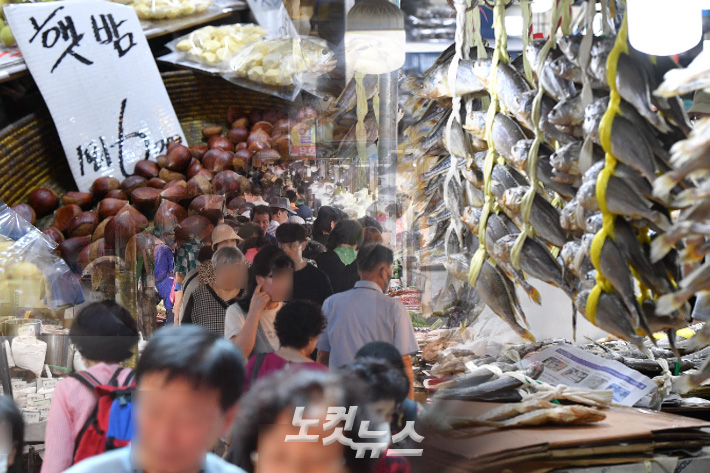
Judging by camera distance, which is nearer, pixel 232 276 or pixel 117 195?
pixel 232 276

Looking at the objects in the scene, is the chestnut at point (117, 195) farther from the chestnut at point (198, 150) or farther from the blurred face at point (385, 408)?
the blurred face at point (385, 408)

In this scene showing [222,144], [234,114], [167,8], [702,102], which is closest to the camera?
A: [702,102]

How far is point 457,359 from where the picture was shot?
4.14ft

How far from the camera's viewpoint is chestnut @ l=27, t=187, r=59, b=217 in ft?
5.65

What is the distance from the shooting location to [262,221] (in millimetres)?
1201

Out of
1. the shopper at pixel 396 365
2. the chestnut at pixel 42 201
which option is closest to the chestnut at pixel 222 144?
the chestnut at pixel 42 201

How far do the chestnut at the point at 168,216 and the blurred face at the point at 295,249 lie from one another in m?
A: 0.28

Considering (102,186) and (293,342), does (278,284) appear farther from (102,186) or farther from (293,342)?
(102,186)

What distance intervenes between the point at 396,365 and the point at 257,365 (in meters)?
0.21

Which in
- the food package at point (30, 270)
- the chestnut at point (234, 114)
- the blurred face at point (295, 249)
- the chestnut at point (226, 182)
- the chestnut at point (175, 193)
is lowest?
the food package at point (30, 270)

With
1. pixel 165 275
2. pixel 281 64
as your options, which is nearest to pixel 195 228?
pixel 165 275

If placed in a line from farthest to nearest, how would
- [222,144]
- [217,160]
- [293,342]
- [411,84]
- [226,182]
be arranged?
[222,144] → [217,160] → [226,182] → [411,84] → [293,342]

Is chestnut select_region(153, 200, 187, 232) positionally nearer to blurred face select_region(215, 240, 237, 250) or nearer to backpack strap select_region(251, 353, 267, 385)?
blurred face select_region(215, 240, 237, 250)

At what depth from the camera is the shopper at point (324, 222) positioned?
116 cm
